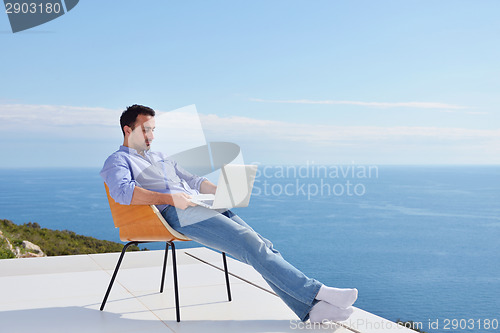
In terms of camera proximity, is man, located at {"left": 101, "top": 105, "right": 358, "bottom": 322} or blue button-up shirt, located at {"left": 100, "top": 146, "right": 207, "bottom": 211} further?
blue button-up shirt, located at {"left": 100, "top": 146, "right": 207, "bottom": 211}

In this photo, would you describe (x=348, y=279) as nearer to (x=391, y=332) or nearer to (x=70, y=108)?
(x=70, y=108)

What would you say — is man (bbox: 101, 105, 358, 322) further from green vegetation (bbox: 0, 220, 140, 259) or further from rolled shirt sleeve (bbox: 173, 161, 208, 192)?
green vegetation (bbox: 0, 220, 140, 259)

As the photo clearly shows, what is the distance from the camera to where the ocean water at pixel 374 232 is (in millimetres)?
32031

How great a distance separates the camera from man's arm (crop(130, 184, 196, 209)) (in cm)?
227

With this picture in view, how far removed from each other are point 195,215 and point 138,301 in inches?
29.7

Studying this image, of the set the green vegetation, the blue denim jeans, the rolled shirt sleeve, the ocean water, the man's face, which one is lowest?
the ocean water

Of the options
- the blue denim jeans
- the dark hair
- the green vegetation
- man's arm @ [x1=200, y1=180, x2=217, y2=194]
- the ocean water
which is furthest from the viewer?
the ocean water

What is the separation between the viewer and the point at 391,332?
2.23 metres

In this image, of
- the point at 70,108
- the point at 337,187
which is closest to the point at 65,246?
the point at 70,108

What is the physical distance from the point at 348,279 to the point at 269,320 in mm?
33275

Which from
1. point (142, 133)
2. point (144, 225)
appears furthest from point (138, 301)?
point (142, 133)

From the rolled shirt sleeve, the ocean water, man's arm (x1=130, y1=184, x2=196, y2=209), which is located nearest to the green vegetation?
the rolled shirt sleeve

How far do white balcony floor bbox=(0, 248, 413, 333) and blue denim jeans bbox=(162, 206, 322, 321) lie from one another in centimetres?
18

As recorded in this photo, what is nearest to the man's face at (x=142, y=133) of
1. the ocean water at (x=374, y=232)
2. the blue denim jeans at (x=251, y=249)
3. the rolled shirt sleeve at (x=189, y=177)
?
the rolled shirt sleeve at (x=189, y=177)
